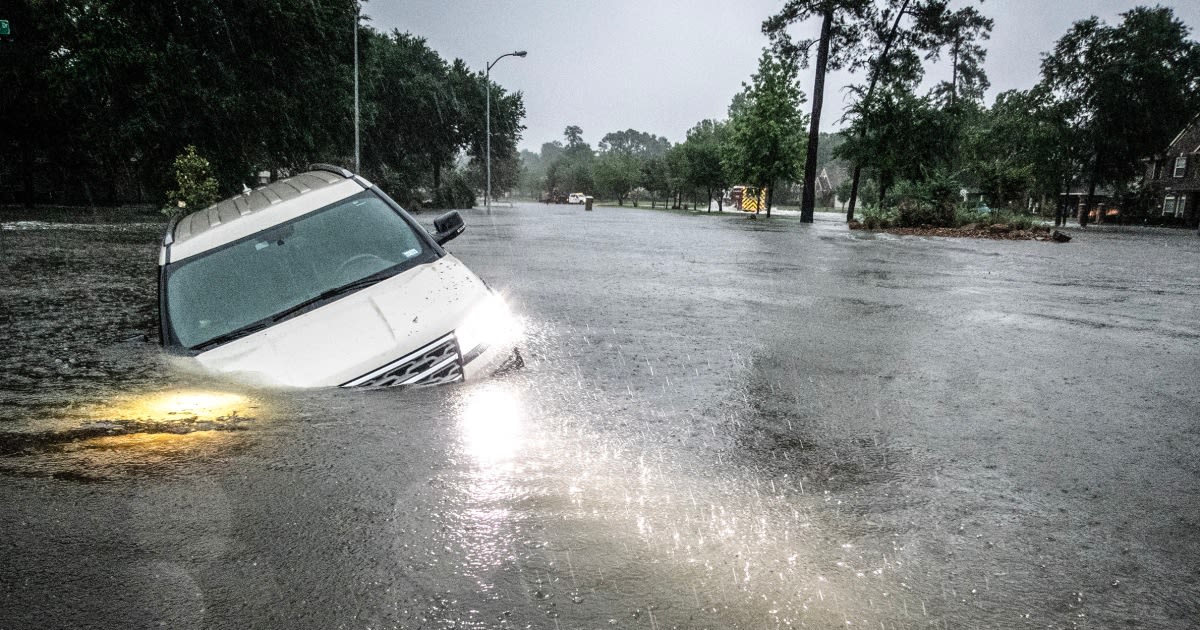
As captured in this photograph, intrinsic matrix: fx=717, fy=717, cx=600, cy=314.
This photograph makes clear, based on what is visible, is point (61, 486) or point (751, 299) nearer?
point (61, 486)

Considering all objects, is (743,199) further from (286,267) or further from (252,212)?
(286,267)

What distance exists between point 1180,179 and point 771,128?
116 feet

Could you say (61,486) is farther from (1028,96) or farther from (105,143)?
(1028,96)

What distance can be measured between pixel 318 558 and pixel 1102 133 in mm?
57644

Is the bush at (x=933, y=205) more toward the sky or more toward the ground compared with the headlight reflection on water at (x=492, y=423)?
more toward the sky

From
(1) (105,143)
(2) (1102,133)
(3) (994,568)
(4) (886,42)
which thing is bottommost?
(3) (994,568)

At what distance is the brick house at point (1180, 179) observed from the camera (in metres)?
52.2

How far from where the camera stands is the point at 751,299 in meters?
9.34

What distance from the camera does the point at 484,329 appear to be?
4.77m

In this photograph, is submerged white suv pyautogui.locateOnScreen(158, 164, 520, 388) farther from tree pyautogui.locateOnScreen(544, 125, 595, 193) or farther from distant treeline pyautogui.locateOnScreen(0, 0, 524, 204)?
tree pyautogui.locateOnScreen(544, 125, 595, 193)

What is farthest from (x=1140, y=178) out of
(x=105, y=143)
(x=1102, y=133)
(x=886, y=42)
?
(x=105, y=143)

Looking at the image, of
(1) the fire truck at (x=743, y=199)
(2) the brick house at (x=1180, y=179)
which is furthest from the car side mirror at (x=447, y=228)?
(2) the brick house at (x=1180, y=179)

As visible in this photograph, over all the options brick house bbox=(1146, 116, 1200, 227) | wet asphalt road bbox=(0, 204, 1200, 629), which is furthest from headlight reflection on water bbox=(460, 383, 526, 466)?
brick house bbox=(1146, 116, 1200, 227)

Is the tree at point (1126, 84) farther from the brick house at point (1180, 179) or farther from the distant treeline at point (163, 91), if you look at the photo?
the distant treeline at point (163, 91)
